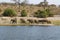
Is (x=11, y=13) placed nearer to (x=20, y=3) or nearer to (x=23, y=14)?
(x=23, y=14)

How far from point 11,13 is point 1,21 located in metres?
13.8

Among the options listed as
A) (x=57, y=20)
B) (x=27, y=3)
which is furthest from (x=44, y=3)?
(x=57, y=20)

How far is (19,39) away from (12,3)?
83.9m

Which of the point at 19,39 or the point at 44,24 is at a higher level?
the point at 19,39

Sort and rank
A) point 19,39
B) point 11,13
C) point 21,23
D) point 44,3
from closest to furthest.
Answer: point 19,39 → point 21,23 → point 11,13 → point 44,3

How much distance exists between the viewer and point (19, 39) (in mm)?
30453

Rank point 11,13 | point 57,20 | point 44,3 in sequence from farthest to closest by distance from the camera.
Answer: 1. point 44,3
2. point 11,13
3. point 57,20

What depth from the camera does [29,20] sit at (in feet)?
204

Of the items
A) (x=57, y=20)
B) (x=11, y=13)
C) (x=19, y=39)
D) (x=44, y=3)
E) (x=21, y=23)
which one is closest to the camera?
(x=19, y=39)

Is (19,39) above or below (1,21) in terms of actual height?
above

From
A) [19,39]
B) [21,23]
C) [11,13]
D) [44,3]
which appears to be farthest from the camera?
[44,3]

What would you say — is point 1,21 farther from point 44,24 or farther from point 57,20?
point 57,20

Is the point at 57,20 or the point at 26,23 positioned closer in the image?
the point at 26,23

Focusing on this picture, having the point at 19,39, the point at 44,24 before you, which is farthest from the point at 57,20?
the point at 19,39
